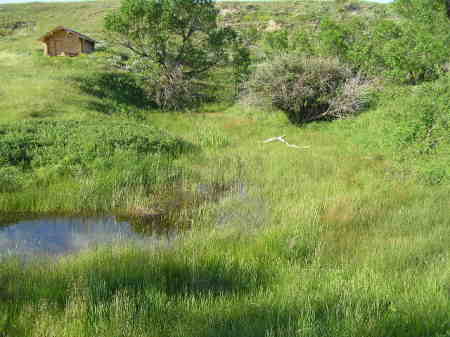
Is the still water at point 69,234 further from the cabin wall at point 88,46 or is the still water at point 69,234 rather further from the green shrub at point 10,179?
the cabin wall at point 88,46

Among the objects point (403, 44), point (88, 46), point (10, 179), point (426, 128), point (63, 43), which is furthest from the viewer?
point (88, 46)

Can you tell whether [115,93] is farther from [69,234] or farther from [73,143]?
[69,234]

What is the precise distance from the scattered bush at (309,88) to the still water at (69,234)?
12294 millimetres

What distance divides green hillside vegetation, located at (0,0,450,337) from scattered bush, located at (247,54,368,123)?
0.31 ft

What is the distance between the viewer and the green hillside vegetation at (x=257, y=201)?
12.0 feet

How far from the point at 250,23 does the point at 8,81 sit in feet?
171

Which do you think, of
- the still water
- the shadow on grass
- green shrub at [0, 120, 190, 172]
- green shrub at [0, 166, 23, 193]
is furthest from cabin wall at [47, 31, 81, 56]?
the still water

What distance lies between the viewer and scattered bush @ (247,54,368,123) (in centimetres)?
1750

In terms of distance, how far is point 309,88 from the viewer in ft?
57.3

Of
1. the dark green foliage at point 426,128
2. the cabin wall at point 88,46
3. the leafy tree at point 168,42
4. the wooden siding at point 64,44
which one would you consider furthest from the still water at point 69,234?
the cabin wall at point 88,46

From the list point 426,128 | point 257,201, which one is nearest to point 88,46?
point 426,128

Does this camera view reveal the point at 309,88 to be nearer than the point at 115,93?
Yes

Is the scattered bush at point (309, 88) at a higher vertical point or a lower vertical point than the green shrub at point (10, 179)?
higher

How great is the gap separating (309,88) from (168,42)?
11.1 metres
